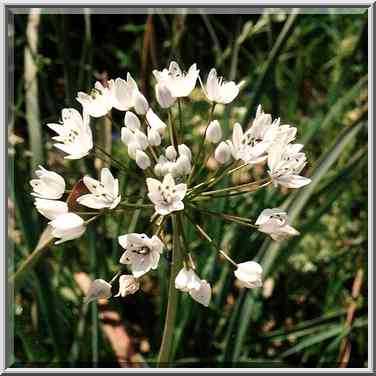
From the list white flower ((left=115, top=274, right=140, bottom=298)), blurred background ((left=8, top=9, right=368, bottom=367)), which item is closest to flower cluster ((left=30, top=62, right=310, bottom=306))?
white flower ((left=115, top=274, right=140, bottom=298))

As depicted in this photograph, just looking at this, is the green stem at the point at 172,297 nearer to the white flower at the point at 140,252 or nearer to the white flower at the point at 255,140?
the white flower at the point at 140,252

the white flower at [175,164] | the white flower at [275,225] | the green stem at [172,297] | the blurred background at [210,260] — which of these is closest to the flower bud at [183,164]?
the white flower at [175,164]

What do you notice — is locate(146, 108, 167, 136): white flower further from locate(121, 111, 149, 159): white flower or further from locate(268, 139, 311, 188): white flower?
locate(268, 139, 311, 188): white flower

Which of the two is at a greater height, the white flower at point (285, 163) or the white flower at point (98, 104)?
the white flower at point (98, 104)

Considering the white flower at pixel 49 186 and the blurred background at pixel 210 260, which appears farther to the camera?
the blurred background at pixel 210 260

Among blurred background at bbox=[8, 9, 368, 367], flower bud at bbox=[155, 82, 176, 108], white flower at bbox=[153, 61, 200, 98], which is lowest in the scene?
blurred background at bbox=[8, 9, 368, 367]

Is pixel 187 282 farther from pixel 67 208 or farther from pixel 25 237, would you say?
pixel 25 237

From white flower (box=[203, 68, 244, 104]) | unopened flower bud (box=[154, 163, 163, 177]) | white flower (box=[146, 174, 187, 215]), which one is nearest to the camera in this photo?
white flower (box=[146, 174, 187, 215])
